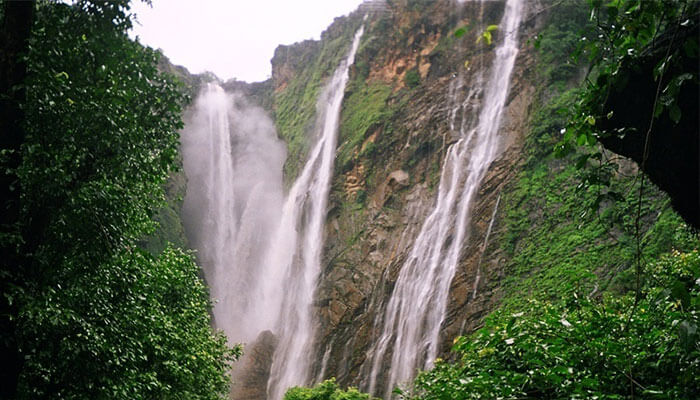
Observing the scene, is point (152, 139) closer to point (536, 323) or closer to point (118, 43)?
point (118, 43)

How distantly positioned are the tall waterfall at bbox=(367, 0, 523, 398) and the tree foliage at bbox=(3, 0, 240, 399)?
11.3 metres

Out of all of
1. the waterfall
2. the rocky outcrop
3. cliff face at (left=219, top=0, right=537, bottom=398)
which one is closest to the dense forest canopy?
the rocky outcrop

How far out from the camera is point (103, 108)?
6.52 meters

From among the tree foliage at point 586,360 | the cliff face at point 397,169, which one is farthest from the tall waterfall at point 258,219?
the tree foliage at point 586,360

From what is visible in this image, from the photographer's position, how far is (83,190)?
6164 mm

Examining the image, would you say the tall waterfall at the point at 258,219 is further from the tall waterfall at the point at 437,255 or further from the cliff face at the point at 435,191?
the tall waterfall at the point at 437,255

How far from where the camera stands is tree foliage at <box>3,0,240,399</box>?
6180 mm

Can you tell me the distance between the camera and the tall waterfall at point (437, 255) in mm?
17703

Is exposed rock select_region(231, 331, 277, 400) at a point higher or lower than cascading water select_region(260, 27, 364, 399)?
lower

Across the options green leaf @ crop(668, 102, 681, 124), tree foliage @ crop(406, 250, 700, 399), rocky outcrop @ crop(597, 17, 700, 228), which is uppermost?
rocky outcrop @ crop(597, 17, 700, 228)

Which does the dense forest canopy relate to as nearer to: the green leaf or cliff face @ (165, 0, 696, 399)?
the green leaf

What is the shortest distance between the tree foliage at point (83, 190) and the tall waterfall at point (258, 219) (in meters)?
12.3

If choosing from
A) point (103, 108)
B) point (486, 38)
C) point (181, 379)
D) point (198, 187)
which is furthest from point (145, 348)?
point (198, 187)

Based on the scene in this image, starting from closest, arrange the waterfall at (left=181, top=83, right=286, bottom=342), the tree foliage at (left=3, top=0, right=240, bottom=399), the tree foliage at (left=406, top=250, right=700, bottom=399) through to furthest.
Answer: the tree foliage at (left=406, top=250, right=700, bottom=399) → the tree foliage at (left=3, top=0, right=240, bottom=399) → the waterfall at (left=181, top=83, right=286, bottom=342)
